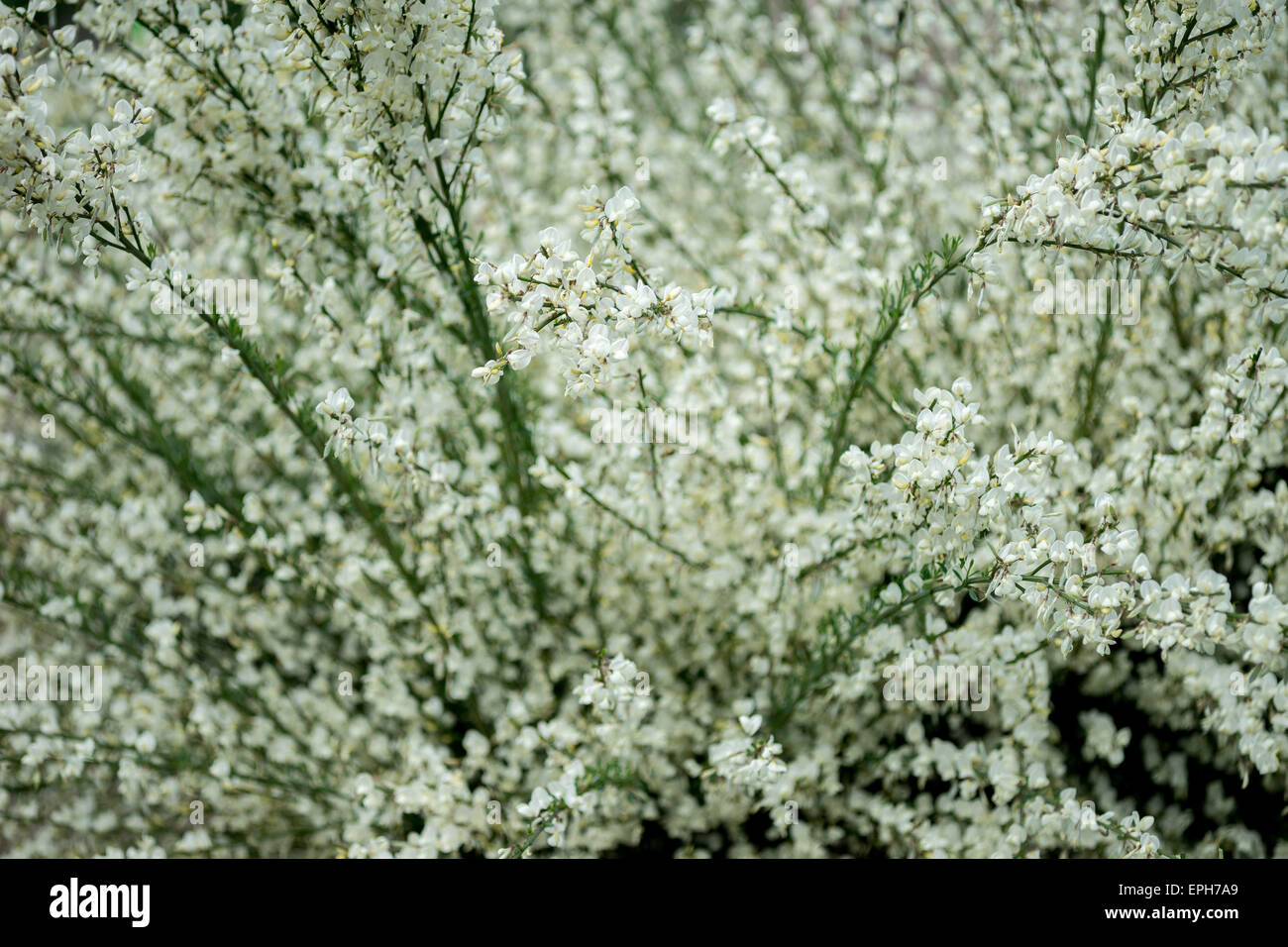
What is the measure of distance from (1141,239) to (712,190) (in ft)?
9.22

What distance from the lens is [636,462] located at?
274cm

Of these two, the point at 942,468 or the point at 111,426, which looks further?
the point at 111,426

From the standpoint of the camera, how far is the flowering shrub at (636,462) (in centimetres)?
192

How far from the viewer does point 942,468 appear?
6.15 feet

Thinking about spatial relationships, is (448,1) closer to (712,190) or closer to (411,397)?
(411,397)

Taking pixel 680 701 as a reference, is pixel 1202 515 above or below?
above

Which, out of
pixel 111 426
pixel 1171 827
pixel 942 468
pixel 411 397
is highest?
pixel 111 426

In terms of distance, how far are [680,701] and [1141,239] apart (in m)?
1.85

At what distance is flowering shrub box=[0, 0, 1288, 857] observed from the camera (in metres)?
1.92
